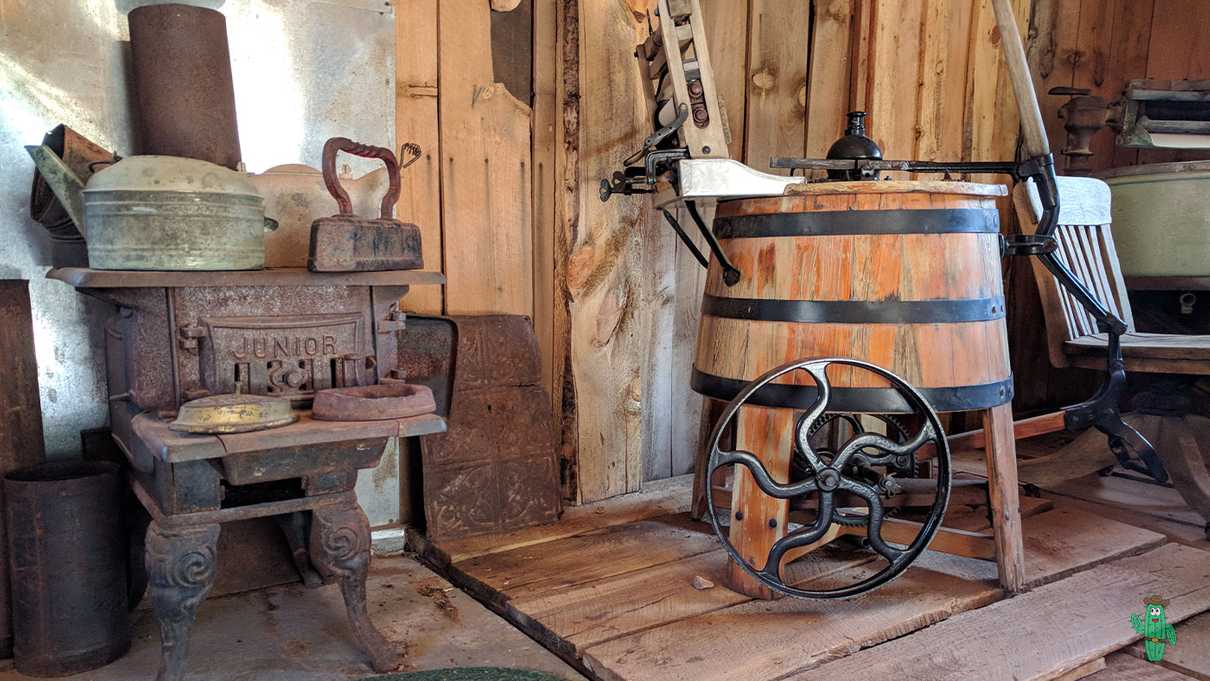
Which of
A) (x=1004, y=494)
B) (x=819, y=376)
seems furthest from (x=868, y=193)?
(x=1004, y=494)

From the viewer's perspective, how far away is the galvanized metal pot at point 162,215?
1695 mm

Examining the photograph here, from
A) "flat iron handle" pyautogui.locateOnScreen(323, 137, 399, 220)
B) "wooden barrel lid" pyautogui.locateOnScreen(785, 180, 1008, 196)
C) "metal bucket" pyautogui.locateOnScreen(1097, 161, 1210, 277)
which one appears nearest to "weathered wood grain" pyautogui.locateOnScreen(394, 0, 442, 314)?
"flat iron handle" pyautogui.locateOnScreen(323, 137, 399, 220)

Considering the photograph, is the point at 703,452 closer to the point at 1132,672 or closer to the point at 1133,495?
the point at 1132,672

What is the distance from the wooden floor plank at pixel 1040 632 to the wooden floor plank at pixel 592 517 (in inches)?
38.0

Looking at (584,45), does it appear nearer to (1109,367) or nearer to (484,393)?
(484,393)

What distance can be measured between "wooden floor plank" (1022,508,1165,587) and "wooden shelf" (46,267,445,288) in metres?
1.74

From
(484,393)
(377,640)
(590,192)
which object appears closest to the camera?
(377,640)

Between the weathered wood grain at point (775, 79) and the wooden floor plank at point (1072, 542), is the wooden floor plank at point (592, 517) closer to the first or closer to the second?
the wooden floor plank at point (1072, 542)

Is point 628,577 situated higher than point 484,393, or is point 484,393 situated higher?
point 484,393

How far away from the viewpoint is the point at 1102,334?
3.26m

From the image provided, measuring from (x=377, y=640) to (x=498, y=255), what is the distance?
1201 millimetres

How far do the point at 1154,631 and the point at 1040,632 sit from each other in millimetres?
265

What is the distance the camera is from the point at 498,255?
2.65 m

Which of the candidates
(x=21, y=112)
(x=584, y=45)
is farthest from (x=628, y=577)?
(x=21, y=112)
